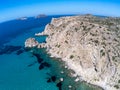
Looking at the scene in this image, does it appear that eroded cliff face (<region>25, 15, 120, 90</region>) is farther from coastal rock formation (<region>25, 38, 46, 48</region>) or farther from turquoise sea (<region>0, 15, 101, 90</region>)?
turquoise sea (<region>0, 15, 101, 90</region>)

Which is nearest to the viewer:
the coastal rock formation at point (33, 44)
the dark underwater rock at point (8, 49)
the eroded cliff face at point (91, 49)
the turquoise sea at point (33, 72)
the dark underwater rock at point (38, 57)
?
the eroded cliff face at point (91, 49)

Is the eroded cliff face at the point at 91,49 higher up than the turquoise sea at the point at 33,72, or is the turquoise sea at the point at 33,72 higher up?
the eroded cliff face at the point at 91,49

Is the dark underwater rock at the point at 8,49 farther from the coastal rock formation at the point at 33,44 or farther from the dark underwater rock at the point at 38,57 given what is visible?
the dark underwater rock at the point at 38,57

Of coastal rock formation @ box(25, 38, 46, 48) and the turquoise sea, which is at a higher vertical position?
coastal rock formation @ box(25, 38, 46, 48)

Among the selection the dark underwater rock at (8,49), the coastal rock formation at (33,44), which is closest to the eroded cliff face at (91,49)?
the coastal rock formation at (33,44)

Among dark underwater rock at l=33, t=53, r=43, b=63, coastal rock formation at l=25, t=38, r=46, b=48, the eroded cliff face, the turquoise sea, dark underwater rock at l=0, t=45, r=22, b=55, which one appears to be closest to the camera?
the eroded cliff face

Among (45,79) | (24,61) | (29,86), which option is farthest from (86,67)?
(24,61)

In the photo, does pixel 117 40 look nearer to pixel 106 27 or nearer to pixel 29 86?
pixel 106 27

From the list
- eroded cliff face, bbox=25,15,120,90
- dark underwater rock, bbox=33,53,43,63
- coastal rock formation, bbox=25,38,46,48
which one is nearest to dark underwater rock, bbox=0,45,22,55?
coastal rock formation, bbox=25,38,46,48

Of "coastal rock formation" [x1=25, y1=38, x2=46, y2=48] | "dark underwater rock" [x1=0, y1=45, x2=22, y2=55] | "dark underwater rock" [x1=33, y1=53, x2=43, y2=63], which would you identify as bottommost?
"dark underwater rock" [x1=0, y1=45, x2=22, y2=55]
